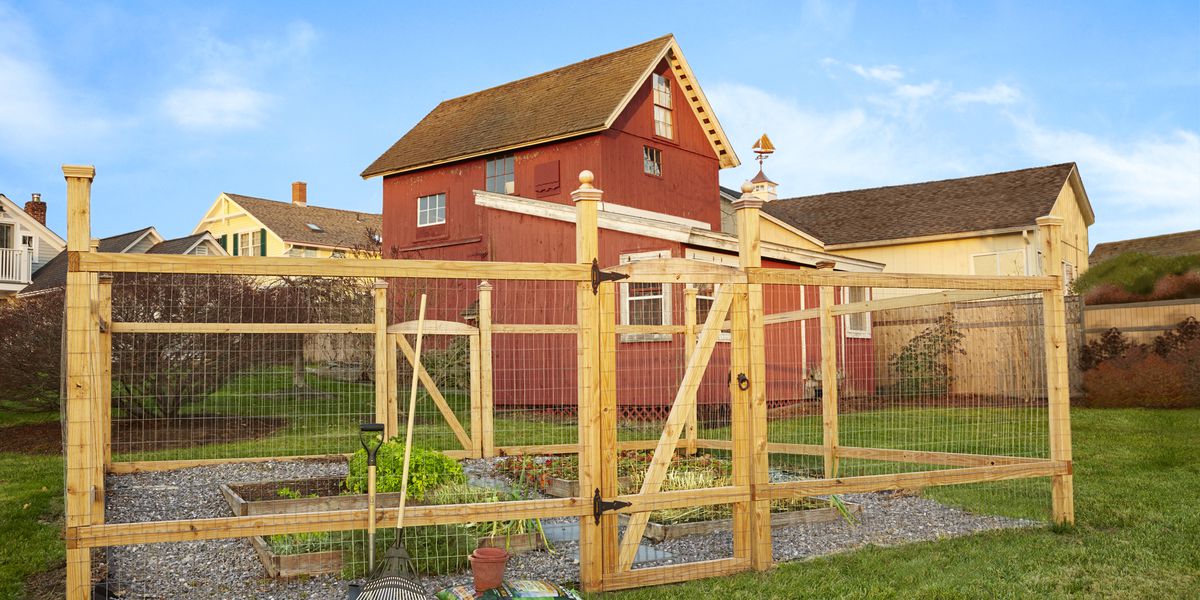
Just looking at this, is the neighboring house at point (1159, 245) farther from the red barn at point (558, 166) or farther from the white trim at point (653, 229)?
the white trim at point (653, 229)

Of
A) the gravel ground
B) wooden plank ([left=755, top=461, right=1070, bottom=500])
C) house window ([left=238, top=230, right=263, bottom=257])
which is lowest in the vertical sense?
the gravel ground

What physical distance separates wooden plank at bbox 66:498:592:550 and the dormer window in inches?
629

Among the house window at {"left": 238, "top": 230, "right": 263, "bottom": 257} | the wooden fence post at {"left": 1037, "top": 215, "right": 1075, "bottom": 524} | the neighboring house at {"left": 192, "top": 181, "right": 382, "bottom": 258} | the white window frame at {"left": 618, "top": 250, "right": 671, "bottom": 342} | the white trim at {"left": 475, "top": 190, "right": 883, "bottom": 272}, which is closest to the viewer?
the wooden fence post at {"left": 1037, "top": 215, "right": 1075, "bottom": 524}

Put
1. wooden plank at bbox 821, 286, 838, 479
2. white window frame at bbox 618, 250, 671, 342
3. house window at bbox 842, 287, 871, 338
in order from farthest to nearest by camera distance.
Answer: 1. house window at bbox 842, 287, 871, 338
2. white window frame at bbox 618, 250, 671, 342
3. wooden plank at bbox 821, 286, 838, 479

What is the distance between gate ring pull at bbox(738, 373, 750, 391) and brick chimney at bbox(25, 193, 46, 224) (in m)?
36.0

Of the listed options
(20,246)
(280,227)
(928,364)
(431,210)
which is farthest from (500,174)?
(280,227)

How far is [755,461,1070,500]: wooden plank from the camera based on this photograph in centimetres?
563

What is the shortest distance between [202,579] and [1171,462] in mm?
9555

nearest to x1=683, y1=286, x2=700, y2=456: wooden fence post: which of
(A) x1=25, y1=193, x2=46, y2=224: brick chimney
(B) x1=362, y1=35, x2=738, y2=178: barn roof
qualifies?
(B) x1=362, y1=35, x2=738, y2=178: barn roof

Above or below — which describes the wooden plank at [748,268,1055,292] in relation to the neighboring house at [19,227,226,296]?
below

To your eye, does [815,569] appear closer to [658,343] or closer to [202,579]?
[202,579]

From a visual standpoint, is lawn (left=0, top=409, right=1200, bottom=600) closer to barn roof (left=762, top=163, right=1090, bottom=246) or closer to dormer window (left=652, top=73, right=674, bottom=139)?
dormer window (left=652, top=73, right=674, bottom=139)

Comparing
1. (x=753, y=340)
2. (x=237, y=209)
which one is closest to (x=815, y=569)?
(x=753, y=340)

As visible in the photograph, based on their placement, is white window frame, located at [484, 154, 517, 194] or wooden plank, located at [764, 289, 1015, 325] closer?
wooden plank, located at [764, 289, 1015, 325]
